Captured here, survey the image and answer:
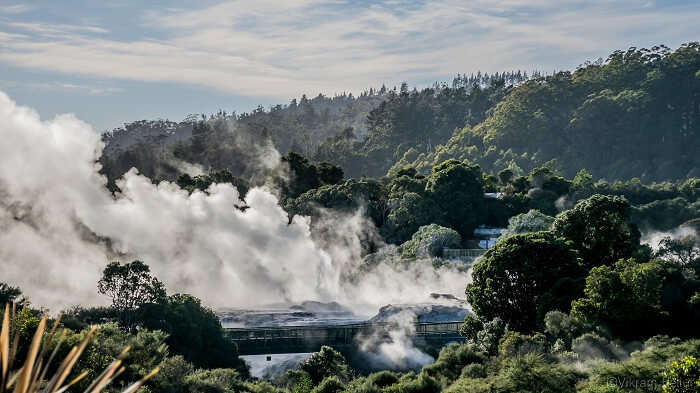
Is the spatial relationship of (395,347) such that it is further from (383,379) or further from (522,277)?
(383,379)

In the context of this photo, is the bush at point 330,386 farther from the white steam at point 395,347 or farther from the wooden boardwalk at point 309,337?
the wooden boardwalk at point 309,337

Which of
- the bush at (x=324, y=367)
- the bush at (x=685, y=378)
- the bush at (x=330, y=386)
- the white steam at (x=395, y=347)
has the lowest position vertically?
the white steam at (x=395, y=347)

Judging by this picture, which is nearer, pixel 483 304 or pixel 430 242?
pixel 483 304

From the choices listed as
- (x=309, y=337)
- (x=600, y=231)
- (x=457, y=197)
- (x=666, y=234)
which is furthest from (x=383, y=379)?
(x=666, y=234)

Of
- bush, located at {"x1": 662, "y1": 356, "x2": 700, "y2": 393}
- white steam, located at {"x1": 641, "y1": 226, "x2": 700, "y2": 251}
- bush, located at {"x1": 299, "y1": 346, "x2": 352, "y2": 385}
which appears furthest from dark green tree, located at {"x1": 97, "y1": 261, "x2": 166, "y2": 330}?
white steam, located at {"x1": 641, "y1": 226, "x2": 700, "y2": 251}

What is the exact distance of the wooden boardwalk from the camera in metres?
66.0

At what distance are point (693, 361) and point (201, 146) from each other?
551 ft

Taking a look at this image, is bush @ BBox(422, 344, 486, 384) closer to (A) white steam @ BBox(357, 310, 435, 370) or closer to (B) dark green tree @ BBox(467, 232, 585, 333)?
(B) dark green tree @ BBox(467, 232, 585, 333)

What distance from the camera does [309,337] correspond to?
219 ft

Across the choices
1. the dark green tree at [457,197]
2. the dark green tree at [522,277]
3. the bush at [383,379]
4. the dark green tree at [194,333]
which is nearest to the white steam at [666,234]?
the dark green tree at [457,197]

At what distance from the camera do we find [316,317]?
72188mm

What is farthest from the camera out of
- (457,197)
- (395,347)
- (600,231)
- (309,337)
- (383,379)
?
(457,197)

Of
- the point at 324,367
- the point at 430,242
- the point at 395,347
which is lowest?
the point at 395,347

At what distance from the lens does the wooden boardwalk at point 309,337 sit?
66000 mm
